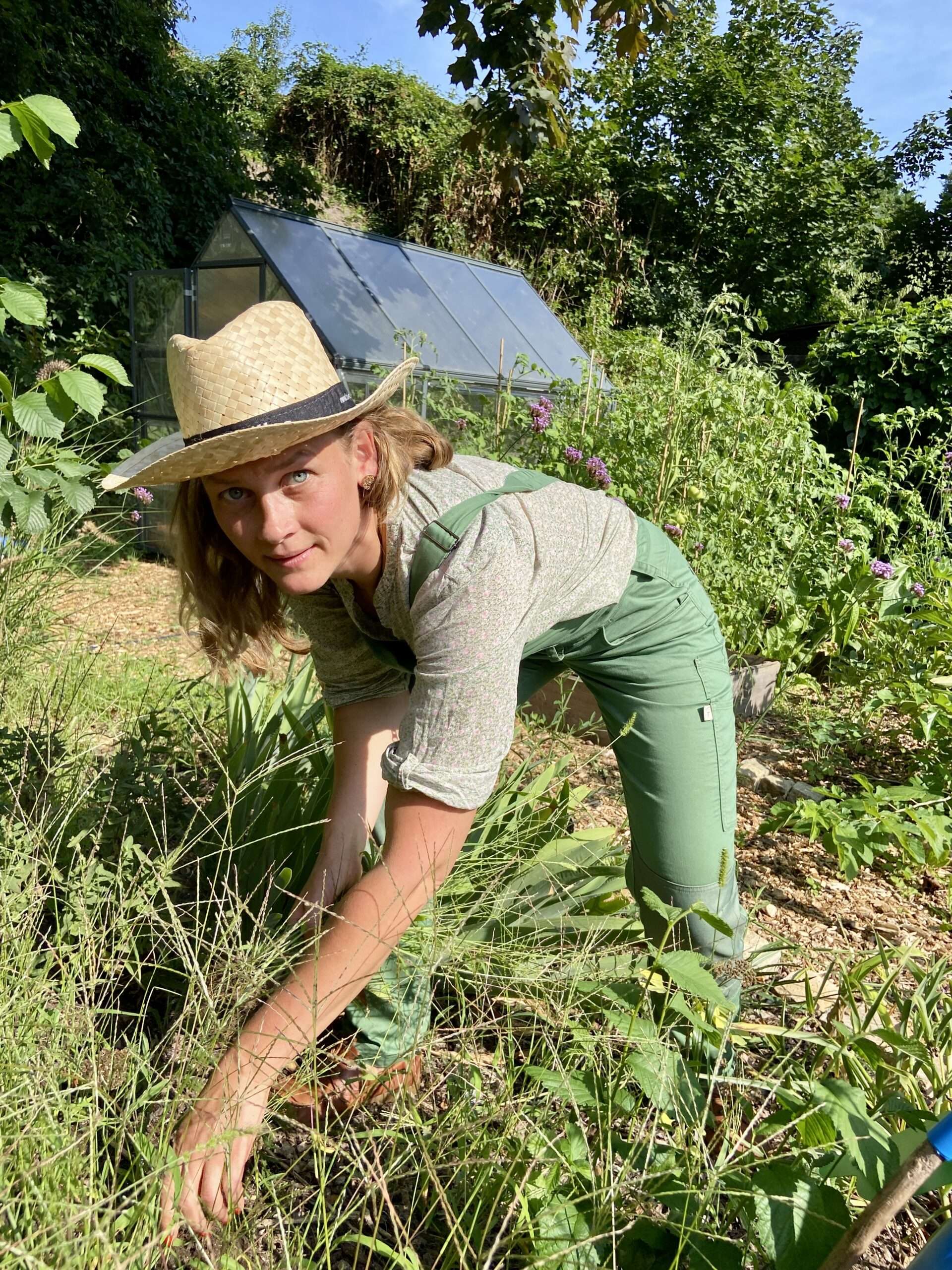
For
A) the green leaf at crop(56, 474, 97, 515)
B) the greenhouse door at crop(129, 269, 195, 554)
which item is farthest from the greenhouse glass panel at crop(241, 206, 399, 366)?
the green leaf at crop(56, 474, 97, 515)

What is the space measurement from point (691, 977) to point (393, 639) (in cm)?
74

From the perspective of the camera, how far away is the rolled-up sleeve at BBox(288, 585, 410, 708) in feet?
5.45

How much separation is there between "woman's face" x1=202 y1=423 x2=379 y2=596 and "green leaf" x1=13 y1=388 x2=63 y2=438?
2.13 ft

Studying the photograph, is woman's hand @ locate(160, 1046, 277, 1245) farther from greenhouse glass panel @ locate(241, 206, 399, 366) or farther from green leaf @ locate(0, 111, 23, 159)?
greenhouse glass panel @ locate(241, 206, 399, 366)

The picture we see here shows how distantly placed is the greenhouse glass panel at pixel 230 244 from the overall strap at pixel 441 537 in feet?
16.8

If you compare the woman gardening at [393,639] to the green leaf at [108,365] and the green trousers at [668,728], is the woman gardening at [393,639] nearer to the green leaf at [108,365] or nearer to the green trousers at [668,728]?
the green trousers at [668,728]

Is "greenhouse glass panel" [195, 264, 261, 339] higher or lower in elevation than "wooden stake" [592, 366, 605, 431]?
higher

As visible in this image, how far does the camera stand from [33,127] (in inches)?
64.7

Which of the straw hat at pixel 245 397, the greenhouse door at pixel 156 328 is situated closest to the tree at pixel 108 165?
the greenhouse door at pixel 156 328

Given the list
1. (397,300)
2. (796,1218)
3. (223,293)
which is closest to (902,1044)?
(796,1218)

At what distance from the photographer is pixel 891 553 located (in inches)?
187

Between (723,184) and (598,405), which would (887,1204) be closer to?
(598,405)

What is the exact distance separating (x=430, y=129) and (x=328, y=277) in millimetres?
9909

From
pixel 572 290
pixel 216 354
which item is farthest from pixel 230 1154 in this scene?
pixel 572 290
